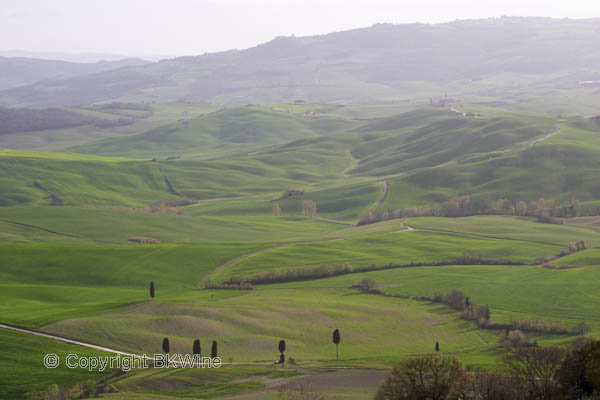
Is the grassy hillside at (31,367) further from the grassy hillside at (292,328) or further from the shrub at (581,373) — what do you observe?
the shrub at (581,373)

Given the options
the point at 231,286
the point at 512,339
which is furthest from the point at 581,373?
the point at 231,286

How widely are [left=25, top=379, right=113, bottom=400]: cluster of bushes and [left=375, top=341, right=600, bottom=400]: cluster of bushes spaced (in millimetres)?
30997

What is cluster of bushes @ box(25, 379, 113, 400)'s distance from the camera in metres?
69.8

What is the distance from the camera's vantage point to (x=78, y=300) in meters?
112

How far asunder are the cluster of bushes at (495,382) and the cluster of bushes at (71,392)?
30997 millimetres

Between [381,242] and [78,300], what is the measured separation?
242 ft

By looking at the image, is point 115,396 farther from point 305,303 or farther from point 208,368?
point 305,303

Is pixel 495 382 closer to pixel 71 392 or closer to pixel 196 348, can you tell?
pixel 196 348

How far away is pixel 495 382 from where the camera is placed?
6206 cm

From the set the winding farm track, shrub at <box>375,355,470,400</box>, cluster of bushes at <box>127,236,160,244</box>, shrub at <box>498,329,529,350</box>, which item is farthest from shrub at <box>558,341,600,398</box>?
cluster of bushes at <box>127,236,160,244</box>

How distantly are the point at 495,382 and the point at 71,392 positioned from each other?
44131 millimetres

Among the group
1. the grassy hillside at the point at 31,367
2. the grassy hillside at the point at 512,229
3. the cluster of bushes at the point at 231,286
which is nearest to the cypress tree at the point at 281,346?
the grassy hillside at the point at 31,367

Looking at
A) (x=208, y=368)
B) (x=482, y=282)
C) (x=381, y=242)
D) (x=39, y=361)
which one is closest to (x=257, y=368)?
(x=208, y=368)

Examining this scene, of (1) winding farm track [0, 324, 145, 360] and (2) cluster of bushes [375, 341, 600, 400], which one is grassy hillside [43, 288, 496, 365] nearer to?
(1) winding farm track [0, 324, 145, 360]
